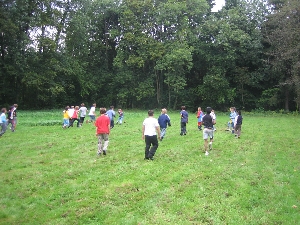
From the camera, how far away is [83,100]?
49.8 meters

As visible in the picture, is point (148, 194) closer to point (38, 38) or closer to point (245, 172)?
point (245, 172)

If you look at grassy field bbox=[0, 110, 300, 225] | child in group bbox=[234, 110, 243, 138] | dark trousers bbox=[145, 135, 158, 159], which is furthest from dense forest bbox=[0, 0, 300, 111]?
dark trousers bbox=[145, 135, 158, 159]

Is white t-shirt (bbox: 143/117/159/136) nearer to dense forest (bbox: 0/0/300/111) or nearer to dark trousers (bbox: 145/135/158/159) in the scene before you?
dark trousers (bbox: 145/135/158/159)

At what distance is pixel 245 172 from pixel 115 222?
5.86m

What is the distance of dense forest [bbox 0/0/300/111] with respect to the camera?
125 ft

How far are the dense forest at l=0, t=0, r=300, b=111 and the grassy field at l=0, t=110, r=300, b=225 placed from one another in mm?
25078

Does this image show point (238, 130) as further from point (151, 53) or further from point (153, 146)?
point (151, 53)

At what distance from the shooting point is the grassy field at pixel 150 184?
7340 mm

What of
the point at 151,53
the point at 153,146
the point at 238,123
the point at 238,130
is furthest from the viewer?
the point at 151,53

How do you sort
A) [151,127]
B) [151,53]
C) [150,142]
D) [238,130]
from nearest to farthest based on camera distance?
[151,127]
[150,142]
[238,130]
[151,53]

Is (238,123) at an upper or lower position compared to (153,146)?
upper

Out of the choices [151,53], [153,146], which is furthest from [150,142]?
[151,53]

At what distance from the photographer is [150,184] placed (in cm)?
941

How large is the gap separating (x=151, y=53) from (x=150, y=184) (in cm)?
3532
